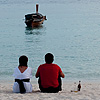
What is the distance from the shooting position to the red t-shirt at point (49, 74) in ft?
27.2

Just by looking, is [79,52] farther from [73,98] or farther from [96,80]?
[73,98]

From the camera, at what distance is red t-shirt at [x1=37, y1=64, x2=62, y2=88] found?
27.2 feet

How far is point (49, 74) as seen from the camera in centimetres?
830

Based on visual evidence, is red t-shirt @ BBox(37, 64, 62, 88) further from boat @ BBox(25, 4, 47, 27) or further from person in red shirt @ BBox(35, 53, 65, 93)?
boat @ BBox(25, 4, 47, 27)

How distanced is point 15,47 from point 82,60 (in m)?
8.78

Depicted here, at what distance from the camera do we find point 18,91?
8500 mm

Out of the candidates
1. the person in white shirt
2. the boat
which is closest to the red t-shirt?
the person in white shirt

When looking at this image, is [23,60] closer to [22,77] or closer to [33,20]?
[22,77]

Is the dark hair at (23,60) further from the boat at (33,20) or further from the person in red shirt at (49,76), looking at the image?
the boat at (33,20)

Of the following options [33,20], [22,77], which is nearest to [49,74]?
[22,77]

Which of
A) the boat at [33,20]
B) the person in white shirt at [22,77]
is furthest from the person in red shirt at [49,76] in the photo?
the boat at [33,20]

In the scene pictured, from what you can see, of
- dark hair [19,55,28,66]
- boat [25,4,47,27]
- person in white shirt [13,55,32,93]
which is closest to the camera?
dark hair [19,55,28,66]

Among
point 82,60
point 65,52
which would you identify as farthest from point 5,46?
point 82,60

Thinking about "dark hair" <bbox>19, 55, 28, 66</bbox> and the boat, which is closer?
"dark hair" <bbox>19, 55, 28, 66</bbox>
